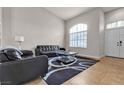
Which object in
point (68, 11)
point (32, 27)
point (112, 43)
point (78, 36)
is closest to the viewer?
point (32, 27)

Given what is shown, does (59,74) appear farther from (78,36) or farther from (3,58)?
(78,36)

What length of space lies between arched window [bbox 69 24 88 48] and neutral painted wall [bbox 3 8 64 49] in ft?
2.40

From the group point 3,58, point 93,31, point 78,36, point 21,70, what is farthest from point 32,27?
point 21,70

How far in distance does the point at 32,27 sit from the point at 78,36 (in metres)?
3.00

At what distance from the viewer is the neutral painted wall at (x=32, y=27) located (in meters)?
4.36

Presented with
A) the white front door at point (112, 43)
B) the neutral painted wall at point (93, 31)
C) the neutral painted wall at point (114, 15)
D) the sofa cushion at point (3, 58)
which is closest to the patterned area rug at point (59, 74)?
the sofa cushion at point (3, 58)

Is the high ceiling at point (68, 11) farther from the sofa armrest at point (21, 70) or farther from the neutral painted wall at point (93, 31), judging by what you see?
the sofa armrest at point (21, 70)

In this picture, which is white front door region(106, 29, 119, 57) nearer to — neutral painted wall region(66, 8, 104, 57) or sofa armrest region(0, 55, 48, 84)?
neutral painted wall region(66, 8, 104, 57)

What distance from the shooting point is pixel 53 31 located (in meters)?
6.22

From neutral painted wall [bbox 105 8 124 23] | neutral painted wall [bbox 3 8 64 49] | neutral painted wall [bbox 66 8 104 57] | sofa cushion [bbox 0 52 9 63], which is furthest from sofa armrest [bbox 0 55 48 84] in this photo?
neutral painted wall [bbox 105 8 124 23]

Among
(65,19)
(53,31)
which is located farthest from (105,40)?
(53,31)

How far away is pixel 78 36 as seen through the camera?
6.19 m

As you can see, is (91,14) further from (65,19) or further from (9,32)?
(9,32)
